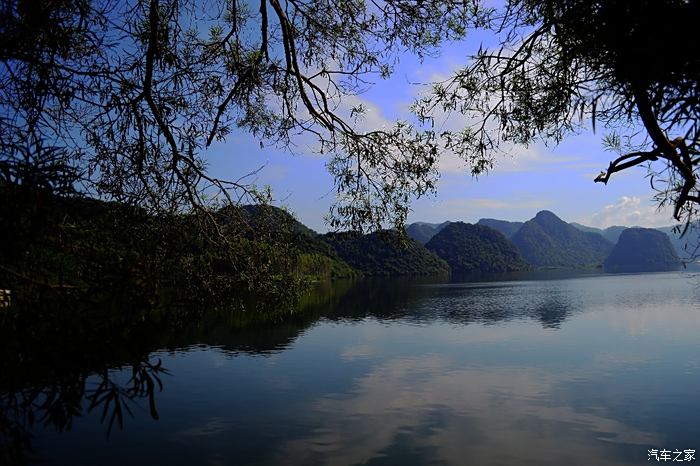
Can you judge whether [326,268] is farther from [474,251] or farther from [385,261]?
[474,251]

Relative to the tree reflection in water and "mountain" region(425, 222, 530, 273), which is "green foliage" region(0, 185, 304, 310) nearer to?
the tree reflection in water

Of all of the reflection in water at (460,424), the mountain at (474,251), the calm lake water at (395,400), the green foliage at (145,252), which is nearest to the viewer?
the green foliage at (145,252)

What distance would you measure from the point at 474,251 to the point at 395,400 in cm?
16767

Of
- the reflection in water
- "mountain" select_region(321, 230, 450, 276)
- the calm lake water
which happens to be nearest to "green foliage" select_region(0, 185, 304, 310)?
the calm lake water

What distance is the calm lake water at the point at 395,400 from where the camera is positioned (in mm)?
12898

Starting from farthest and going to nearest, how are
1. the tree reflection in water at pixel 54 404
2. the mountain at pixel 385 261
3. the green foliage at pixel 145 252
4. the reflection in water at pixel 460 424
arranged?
the mountain at pixel 385 261
the reflection in water at pixel 460 424
the green foliage at pixel 145 252
the tree reflection in water at pixel 54 404

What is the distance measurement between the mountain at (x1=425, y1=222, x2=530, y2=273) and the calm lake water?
139827 mm

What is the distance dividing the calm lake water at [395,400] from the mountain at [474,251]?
139827 mm

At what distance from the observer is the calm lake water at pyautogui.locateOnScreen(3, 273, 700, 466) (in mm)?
12898

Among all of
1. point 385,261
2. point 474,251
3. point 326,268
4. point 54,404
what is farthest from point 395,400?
point 474,251

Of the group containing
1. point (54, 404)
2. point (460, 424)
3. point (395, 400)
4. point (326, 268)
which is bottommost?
point (460, 424)

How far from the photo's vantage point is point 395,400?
1777 cm

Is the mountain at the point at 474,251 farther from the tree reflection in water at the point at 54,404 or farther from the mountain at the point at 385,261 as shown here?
the tree reflection in water at the point at 54,404

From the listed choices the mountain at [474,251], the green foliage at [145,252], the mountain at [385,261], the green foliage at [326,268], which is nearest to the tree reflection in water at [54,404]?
the green foliage at [145,252]
